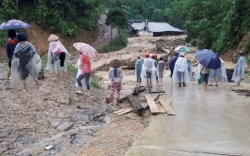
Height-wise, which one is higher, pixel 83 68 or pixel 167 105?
pixel 83 68

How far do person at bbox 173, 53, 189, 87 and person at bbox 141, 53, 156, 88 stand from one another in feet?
3.19

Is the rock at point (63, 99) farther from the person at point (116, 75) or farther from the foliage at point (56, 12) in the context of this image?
the foliage at point (56, 12)

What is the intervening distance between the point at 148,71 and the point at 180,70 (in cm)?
131

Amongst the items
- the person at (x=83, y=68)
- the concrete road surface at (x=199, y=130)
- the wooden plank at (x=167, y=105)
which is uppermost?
the person at (x=83, y=68)

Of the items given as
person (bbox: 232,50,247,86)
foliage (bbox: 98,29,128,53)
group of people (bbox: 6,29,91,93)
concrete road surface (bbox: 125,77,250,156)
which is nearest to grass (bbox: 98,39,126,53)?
foliage (bbox: 98,29,128,53)

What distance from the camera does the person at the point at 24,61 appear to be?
8516 mm

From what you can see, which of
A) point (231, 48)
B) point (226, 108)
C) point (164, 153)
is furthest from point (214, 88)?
point (231, 48)

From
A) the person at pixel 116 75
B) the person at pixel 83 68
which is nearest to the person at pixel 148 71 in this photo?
the person at pixel 116 75

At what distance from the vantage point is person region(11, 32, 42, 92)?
8516 millimetres

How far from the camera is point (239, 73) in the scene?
13.0 meters

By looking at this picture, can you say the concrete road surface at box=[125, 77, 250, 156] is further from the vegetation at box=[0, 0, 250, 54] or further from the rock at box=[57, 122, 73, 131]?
the vegetation at box=[0, 0, 250, 54]

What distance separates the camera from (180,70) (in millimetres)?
12438

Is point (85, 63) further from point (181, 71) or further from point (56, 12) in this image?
point (56, 12)

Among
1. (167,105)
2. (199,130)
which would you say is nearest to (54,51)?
(167,105)
